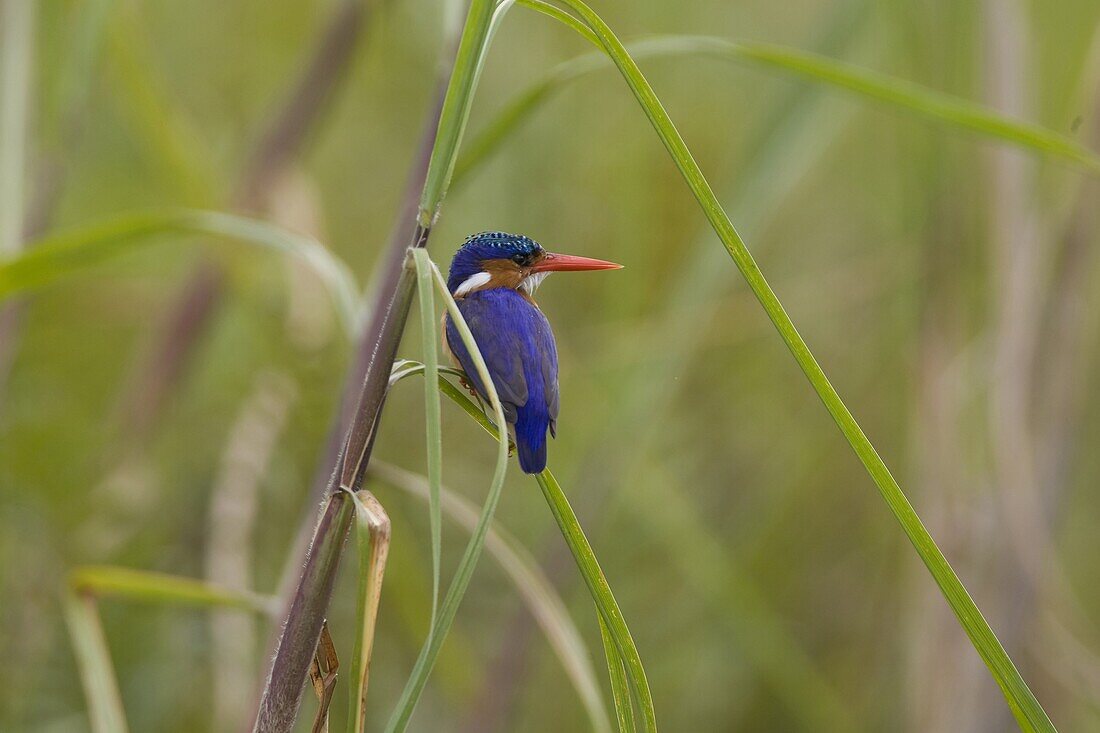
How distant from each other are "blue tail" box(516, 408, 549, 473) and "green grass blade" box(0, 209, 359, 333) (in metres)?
0.17

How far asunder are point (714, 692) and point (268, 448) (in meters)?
0.99

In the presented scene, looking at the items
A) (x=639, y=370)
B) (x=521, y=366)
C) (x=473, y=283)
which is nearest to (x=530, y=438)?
(x=521, y=366)

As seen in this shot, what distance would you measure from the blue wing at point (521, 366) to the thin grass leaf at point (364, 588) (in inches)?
14.5

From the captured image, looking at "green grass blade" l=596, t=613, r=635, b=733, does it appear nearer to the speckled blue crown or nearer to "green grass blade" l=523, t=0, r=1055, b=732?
"green grass blade" l=523, t=0, r=1055, b=732

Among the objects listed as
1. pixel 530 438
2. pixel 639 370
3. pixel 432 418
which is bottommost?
pixel 432 418

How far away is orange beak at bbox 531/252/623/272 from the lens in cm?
86

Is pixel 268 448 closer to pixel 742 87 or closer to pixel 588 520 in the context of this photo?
pixel 588 520

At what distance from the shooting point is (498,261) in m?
1.06

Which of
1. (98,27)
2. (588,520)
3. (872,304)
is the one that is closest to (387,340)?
(98,27)

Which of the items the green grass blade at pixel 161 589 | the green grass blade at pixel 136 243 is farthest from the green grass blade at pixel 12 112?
the green grass blade at pixel 161 589

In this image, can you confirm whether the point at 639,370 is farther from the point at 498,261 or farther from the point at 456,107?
the point at 456,107

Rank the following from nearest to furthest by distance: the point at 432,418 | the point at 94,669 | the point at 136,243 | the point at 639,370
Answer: the point at 432,418 → the point at 94,669 → the point at 136,243 → the point at 639,370

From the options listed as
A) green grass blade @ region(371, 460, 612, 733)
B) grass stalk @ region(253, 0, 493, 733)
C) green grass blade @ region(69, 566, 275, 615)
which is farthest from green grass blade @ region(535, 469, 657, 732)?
green grass blade @ region(69, 566, 275, 615)

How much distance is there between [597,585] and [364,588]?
0.12m
